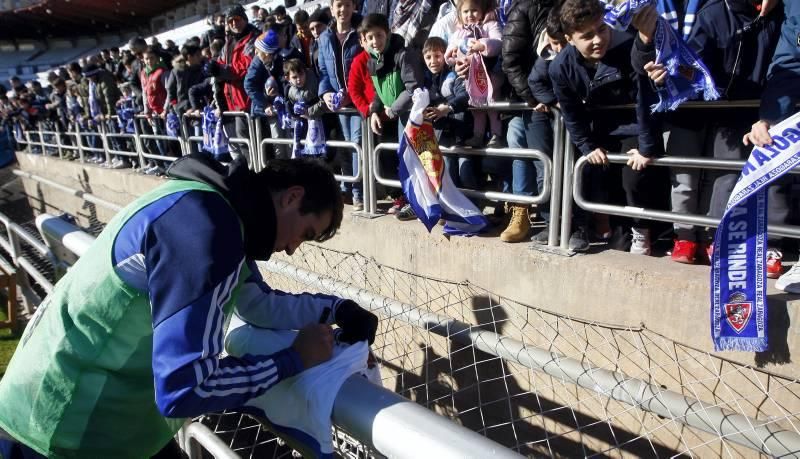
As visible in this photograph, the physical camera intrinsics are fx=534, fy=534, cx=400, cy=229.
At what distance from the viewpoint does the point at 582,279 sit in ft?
9.60

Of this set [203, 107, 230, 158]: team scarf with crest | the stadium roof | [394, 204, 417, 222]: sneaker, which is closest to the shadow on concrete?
[394, 204, 417, 222]: sneaker

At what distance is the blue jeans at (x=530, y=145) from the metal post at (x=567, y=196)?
282 millimetres

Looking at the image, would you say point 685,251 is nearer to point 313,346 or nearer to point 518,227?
point 518,227

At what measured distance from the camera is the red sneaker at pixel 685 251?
2803mm

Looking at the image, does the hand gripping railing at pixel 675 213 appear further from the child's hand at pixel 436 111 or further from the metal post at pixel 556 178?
the child's hand at pixel 436 111

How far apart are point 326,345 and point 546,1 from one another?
2.82 metres

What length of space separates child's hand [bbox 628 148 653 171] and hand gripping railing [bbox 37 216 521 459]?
216 centimetres

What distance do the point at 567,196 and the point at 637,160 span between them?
45 cm

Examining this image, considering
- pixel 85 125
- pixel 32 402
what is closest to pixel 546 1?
pixel 32 402

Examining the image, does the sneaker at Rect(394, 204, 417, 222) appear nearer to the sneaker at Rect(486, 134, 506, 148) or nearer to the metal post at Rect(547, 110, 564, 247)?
the sneaker at Rect(486, 134, 506, 148)

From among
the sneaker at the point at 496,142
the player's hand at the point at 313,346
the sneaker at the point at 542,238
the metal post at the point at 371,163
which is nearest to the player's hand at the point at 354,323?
the player's hand at the point at 313,346

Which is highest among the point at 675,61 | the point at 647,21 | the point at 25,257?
the point at 647,21

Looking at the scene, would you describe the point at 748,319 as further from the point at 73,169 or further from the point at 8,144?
the point at 8,144

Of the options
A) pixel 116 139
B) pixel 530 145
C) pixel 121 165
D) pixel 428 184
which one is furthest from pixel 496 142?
pixel 116 139
